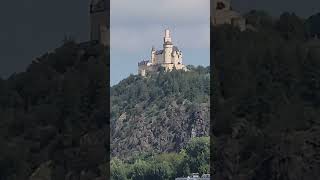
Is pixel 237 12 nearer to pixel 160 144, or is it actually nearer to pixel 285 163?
pixel 285 163

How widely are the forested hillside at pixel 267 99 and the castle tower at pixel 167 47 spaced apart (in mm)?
6502

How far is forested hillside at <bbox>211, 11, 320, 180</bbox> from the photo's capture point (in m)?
5.67

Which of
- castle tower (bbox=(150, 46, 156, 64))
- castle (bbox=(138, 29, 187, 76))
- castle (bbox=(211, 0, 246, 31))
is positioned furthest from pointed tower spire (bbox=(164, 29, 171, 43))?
castle (bbox=(211, 0, 246, 31))

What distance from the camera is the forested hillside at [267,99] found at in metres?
5.67

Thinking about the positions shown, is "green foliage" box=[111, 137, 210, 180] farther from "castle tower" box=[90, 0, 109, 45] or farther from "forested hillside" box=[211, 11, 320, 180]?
"forested hillside" box=[211, 11, 320, 180]

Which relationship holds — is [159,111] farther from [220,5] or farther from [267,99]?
[267,99]

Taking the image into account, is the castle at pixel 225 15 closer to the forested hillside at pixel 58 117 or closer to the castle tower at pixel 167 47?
the forested hillside at pixel 58 117

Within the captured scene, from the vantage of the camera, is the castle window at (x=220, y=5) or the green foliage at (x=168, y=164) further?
the green foliage at (x=168, y=164)

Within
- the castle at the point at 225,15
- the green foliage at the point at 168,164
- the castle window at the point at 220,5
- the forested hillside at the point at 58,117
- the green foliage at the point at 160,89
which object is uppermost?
the castle window at the point at 220,5

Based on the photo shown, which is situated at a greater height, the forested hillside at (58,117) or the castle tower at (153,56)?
the castle tower at (153,56)

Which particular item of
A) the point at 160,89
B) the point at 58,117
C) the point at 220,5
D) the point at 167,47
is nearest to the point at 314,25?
the point at 220,5

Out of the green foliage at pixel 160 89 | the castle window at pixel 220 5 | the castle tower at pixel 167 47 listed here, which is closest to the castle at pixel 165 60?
the castle tower at pixel 167 47

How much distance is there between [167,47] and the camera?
14.8 metres

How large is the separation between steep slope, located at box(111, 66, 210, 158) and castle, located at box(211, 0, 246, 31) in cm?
550
